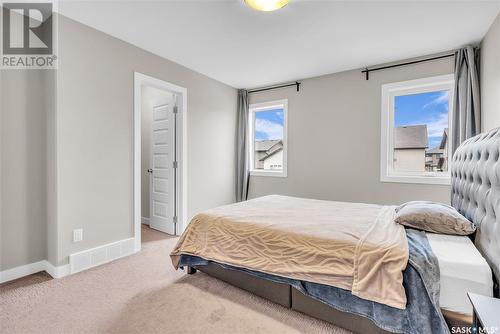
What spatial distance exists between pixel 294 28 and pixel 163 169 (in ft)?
9.19

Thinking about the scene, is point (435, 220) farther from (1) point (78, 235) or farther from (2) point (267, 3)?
(1) point (78, 235)

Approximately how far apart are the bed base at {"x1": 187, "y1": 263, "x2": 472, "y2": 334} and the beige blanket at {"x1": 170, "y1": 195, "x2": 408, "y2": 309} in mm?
194

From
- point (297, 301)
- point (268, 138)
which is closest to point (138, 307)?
point (297, 301)

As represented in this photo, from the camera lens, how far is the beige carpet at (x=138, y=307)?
1648 millimetres

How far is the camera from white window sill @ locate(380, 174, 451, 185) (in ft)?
9.92

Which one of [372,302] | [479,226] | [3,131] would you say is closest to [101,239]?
[3,131]

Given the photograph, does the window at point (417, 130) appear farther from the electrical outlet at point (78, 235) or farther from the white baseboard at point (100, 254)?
the electrical outlet at point (78, 235)

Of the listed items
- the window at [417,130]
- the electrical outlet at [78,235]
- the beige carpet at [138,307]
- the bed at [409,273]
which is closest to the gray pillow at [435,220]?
the bed at [409,273]

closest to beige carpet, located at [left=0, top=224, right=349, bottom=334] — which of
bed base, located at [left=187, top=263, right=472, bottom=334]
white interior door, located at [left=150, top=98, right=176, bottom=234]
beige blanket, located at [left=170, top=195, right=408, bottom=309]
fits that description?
bed base, located at [left=187, top=263, right=472, bottom=334]

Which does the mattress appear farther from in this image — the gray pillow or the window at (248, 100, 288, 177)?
the window at (248, 100, 288, 177)

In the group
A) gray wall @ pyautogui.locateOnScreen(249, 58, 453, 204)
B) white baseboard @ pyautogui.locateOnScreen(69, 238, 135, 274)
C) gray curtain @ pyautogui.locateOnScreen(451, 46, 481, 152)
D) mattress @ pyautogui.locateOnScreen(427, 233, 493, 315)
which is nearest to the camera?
mattress @ pyautogui.locateOnScreen(427, 233, 493, 315)

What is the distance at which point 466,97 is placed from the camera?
2.76 meters

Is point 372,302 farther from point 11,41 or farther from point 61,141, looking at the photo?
point 11,41

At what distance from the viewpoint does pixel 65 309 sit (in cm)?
184
